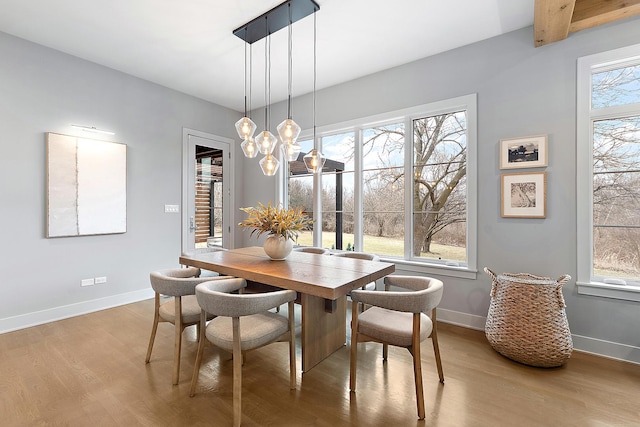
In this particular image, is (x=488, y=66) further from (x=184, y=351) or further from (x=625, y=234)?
(x=184, y=351)

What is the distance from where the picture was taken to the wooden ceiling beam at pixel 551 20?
2.22 m

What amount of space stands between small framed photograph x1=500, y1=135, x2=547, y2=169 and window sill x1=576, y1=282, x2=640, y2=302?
1167 millimetres

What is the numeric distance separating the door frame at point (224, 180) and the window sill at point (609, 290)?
15.9 ft

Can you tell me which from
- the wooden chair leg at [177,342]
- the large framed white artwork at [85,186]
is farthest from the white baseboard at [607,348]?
the large framed white artwork at [85,186]

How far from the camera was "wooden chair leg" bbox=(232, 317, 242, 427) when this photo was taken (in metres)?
1.69

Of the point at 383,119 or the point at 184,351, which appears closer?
the point at 184,351

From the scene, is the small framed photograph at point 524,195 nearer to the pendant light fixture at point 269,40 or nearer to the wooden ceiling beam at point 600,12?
the wooden ceiling beam at point 600,12

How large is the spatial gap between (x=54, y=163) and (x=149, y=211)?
118 cm

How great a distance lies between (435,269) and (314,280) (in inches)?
77.0

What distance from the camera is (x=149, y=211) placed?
420cm

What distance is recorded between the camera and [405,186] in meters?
3.66

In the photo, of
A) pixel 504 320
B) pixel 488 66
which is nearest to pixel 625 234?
pixel 504 320

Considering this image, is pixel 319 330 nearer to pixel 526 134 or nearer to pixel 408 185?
pixel 408 185

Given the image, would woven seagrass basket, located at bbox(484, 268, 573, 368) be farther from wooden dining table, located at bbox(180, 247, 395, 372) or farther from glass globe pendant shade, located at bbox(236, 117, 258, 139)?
glass globe pendant shade, located at bbox(236, 117, 258, 139)
